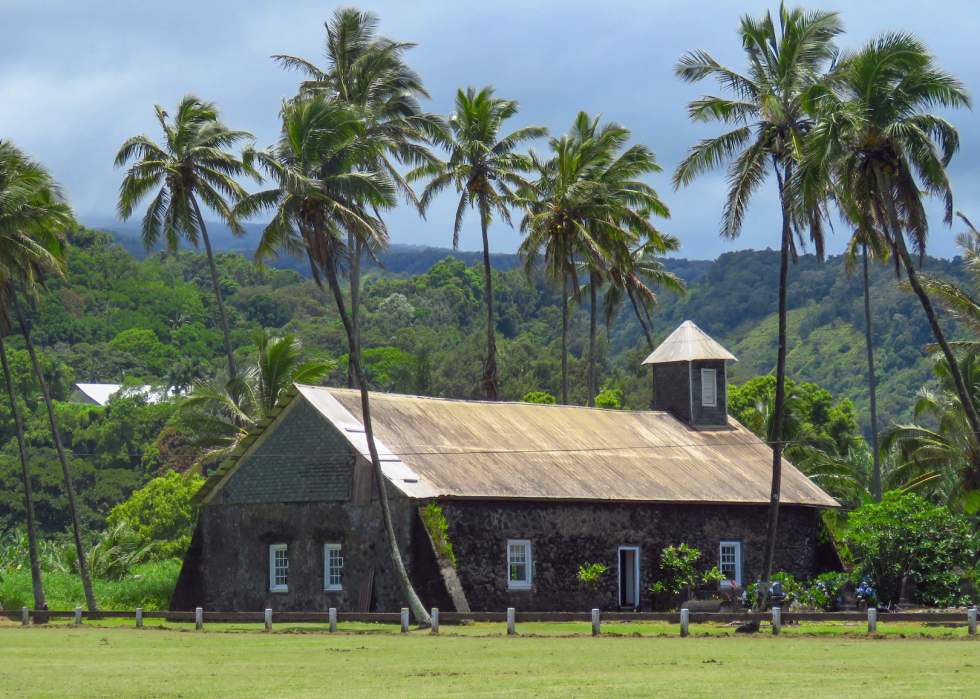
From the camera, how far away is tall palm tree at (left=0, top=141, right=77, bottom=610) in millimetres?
34344

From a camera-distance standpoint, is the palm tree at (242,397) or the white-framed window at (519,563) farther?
the palm tree at (242,397)

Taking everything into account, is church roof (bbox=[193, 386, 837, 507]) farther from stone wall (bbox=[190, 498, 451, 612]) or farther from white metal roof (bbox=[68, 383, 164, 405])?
white metal roof (bbox=[68, 383, 164, 405])

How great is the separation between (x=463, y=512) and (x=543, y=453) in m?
4.68

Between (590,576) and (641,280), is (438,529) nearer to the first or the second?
(590,576)

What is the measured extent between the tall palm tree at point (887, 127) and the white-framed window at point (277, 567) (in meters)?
16.0

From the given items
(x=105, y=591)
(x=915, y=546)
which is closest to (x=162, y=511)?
(x=105, y=591)

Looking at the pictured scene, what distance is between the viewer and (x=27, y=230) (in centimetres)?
3538

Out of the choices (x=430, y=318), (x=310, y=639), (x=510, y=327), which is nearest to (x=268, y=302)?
(x=430, y=318)

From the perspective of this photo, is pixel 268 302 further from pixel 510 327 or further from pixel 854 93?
pixel 854 93

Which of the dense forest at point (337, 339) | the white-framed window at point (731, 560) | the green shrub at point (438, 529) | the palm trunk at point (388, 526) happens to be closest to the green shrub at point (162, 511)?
the dense forest at point (337, 339)

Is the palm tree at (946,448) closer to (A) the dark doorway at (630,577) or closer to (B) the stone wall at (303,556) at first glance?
(A) the dark doorway at (630,577)

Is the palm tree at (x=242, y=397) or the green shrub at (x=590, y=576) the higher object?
the palm tree at (x=242, y=397)

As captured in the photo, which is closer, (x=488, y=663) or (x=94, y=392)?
(x=488, y=663)

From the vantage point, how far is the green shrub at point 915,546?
32125mm
